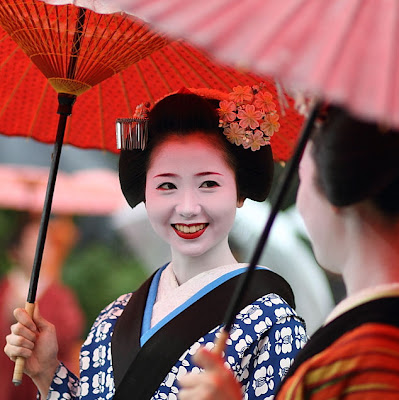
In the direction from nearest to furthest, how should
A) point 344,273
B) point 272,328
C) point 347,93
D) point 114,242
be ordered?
point 347,93 → point 344,273 → point 272,328 → point 114,242

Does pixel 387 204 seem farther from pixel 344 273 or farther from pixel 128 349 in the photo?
pixel 128 349

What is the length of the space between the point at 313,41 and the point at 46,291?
341 centimetres

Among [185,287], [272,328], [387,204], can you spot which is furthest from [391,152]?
[185,287]

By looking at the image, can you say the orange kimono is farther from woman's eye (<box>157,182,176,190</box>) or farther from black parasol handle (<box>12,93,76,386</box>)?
black parasol handle (<box>12,93,76,386</box>)

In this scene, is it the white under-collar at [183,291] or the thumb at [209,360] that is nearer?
the thumb at [209,360]

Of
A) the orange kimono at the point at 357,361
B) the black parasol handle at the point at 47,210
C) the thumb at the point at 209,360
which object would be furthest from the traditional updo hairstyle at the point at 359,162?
the black parasol handle at the point at 47,210

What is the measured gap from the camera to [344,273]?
153cm

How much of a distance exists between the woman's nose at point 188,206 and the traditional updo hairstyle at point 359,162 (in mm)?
850

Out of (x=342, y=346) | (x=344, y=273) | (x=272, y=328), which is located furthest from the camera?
(x=272, y=328)

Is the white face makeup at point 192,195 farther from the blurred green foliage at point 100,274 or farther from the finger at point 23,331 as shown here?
the blurred green foliage at point 100,274

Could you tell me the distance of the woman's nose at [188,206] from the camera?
7.46 ft

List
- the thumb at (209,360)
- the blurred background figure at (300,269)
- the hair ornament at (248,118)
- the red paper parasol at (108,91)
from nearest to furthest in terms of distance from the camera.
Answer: the thumb at (209,360)
the hair ornament at (248,118)
the red paper parasol at (108,91)
the blurred background figure at (300,269)

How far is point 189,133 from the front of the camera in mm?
2381

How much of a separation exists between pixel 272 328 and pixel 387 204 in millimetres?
890
